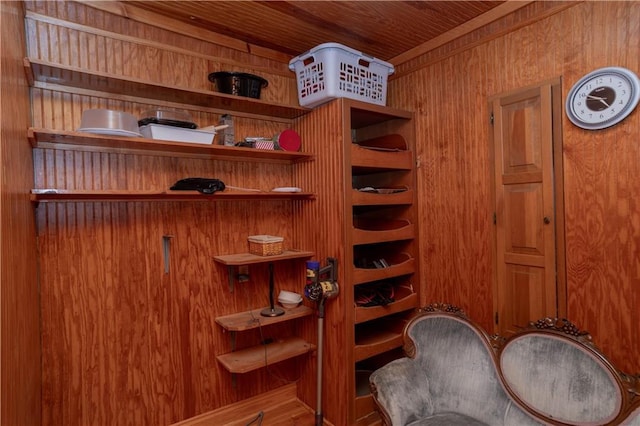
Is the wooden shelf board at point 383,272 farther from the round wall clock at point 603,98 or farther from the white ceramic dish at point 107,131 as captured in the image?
the white ceramic dish at point 107,131

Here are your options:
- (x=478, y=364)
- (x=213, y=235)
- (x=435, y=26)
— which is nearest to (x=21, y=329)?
(x=213, y=235)

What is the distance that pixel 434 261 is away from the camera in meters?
2.30

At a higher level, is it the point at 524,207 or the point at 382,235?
the point at 524,207

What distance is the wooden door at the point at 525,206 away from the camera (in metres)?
1.70

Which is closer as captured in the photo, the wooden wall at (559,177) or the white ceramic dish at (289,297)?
the wooden wall at (559,177)

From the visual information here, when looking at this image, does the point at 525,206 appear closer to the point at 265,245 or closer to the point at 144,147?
the point at 265,245

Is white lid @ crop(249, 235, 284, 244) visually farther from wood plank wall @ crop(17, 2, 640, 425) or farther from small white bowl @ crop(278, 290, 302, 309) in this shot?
small white bowl @ crop(278, 290, 302, 309)

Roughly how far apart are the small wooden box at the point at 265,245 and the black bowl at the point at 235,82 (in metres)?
0.89

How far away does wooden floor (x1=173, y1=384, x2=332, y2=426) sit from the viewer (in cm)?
210

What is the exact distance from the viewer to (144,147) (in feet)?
5.93

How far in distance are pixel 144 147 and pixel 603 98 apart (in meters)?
2.26

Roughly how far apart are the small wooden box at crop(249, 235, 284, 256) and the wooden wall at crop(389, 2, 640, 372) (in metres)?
1.04

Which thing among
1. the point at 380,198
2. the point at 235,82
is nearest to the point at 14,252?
the point at 235,82

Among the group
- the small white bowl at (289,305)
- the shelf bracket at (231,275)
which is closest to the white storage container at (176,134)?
the shelf bracket at (231,275)
